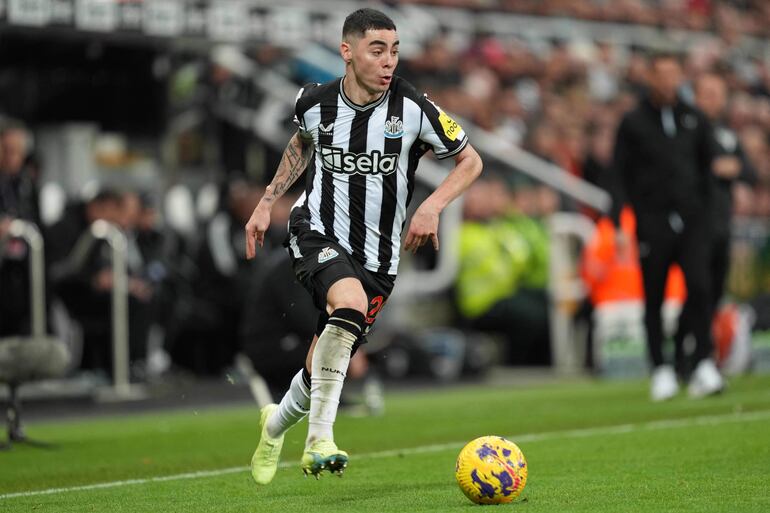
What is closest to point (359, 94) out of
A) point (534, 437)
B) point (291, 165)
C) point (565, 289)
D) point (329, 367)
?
point (291, 165)

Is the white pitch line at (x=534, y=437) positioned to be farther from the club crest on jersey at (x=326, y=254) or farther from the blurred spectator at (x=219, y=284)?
the blurred spectator at (x=219, y=284)

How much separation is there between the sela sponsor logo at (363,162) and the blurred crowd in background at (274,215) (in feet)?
15.8

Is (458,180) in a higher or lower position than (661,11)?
higher

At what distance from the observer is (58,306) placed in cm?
1680

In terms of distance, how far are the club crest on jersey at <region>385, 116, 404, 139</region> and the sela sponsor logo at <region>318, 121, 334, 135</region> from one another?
27 centimetres

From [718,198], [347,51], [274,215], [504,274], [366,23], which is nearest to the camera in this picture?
[366,23]

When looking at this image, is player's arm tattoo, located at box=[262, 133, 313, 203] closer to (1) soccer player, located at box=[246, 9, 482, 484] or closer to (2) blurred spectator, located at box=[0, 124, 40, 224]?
(1) soccer player, located at box=[246, 9, 482, 484]

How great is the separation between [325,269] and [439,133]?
87 cm

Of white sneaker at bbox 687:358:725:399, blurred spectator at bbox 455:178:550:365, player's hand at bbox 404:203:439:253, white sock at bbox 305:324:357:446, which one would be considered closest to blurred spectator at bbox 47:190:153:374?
blurred spectator at bbox 455:178:550:365

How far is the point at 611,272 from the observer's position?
1783 centimetres

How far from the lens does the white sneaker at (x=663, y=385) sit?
12477 mm

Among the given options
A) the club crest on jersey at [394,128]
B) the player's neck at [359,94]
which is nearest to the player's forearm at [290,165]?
the player's neck at [359,94]

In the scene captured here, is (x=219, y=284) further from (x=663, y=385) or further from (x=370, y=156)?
(x=370, y=156)

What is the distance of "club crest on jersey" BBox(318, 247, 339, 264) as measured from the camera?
7.11m
